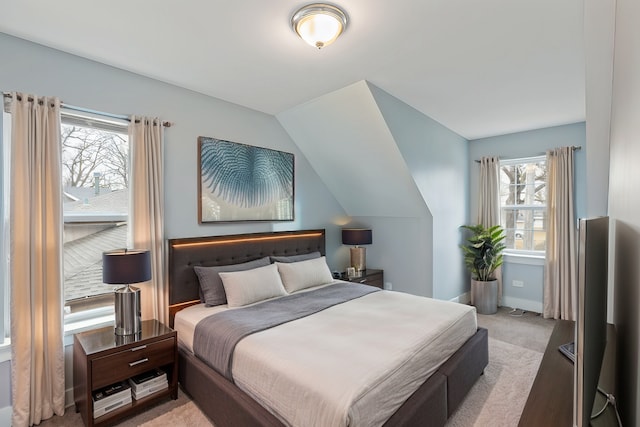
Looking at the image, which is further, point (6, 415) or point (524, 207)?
point (524, 207)

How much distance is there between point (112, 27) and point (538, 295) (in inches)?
222

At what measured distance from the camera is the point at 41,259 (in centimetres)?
219

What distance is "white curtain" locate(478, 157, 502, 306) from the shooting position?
15.5ft

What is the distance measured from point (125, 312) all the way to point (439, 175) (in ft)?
12.7

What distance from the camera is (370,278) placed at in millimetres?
4348

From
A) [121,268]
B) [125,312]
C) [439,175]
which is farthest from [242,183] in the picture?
[439,175]

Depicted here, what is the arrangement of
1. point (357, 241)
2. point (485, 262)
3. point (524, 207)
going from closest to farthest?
point (357, 241) → point (485, 262) → point (524, 207)

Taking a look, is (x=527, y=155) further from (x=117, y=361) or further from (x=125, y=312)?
(x=117, y=361)

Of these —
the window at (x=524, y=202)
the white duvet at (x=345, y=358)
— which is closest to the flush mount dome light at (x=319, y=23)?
the white duvet at (x=345, y=358)

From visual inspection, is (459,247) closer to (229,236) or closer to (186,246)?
(229,236)

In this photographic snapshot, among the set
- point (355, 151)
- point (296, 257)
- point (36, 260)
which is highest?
point (355, 151)

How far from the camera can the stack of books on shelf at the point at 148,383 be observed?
90.1 inches

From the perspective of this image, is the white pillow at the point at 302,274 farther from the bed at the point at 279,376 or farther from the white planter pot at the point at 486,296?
the white planter pot at the point at 486,296

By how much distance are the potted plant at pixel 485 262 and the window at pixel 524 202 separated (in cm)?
33
